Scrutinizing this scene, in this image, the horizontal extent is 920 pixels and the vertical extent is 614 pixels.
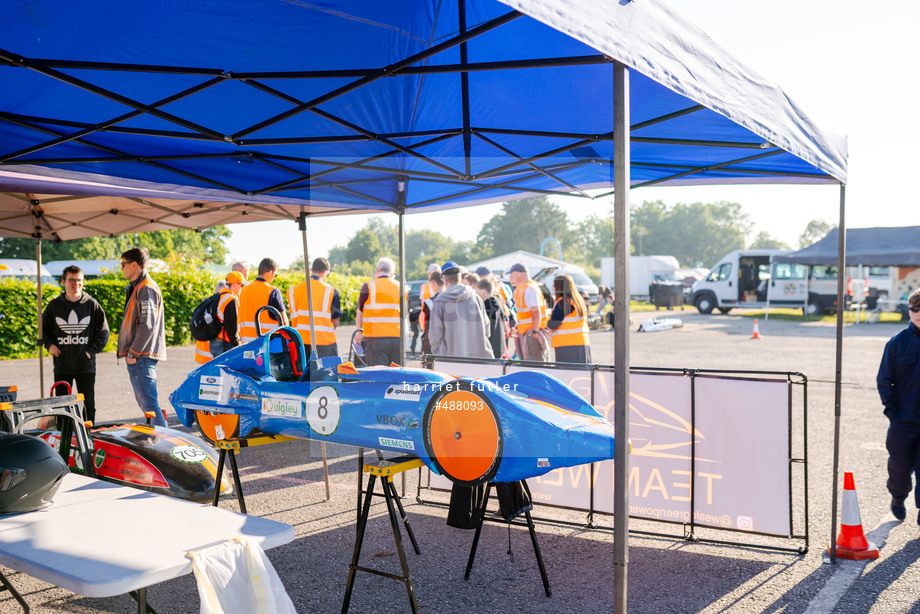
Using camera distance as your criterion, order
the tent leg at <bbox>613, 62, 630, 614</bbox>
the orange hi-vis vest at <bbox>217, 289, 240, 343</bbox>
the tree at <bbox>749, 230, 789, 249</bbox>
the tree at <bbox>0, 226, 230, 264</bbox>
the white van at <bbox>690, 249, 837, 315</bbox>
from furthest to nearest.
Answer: the tree at <bbox>749, 230, 789, 249</bbox> → the tree at <bbox>0, 226, 230, 264</bbox> → the white van at <bbox>690, 249, 837, 315</bbox> → the orange hi-vis vest at <bbox>217, 289, 240, 343</bbox> → the tent leg at <bbox>613, 62, 630, 614</bbox>

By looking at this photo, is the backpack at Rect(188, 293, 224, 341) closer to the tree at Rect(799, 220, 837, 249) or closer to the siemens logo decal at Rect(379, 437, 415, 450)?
the siemens logo decal at Rect(379, 437, 415, 450)

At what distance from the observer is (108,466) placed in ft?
14.3

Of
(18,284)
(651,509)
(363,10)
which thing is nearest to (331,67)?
(363,10)

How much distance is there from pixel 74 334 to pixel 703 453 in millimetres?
5500

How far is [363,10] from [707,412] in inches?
118

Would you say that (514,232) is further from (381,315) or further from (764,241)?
(764,241)

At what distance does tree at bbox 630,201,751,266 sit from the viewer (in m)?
104

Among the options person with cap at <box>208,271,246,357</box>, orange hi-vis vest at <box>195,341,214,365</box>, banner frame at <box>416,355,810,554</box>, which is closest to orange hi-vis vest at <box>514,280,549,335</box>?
banner frame at <box>416,355,810,554</box>

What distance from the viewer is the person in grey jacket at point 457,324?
21.6ft

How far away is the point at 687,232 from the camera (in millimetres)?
108438

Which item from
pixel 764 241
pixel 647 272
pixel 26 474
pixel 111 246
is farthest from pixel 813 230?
pixel 26 474

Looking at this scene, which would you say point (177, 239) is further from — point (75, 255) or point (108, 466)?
point (108, 466)

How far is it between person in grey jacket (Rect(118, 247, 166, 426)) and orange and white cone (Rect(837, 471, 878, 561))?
212 inches

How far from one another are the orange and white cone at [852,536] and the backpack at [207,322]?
5817mm
